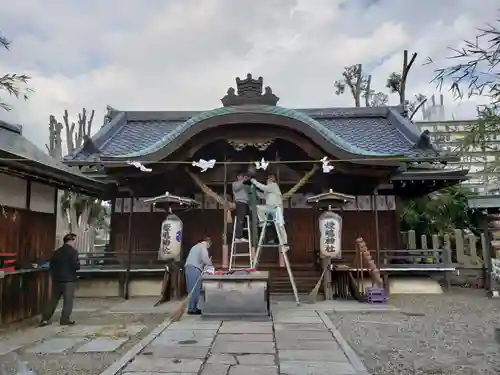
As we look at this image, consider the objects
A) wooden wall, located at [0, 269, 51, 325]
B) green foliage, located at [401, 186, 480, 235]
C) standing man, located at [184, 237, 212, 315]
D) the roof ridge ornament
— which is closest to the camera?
wooden wall, located at [0, 269, 51, 325]

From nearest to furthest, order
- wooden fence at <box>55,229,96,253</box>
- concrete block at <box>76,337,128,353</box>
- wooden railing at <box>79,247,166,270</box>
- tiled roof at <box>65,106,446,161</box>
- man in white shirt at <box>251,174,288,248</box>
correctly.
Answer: concrete block at <box>76,337,128,353</box> < man in white shirt at <box>251,174,288,248</box> < tiled roof at <box>65,106,446,161</box> < wooden railing at <box>79,247,166,270</box> < wooden fence at <box>55,229,96,253</box>

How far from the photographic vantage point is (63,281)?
7.71 metres

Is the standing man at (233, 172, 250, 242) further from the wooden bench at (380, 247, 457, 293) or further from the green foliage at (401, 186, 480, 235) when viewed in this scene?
the green foliage at (401, 186, 480, 235)

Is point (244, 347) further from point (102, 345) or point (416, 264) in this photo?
point (416, 264)

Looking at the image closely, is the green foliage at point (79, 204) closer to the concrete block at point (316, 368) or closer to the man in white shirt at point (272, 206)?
the man in white shirt at point (272, 206)

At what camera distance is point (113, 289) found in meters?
11.9

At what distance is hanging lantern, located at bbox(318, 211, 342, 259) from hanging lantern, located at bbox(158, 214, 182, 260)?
11.6 ft

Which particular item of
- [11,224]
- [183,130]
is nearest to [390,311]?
[183,130]

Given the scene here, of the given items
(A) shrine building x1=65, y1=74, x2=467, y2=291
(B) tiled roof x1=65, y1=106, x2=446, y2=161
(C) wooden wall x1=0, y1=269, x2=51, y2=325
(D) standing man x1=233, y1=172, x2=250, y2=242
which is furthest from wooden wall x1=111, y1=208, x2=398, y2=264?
(C) wooden wall x1=0, y1=269, x2=51, y2=325

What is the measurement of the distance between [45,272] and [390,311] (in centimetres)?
696

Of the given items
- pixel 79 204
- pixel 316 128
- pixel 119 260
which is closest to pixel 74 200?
pixel 79 204

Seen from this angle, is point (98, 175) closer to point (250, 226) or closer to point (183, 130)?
point (183, 130)

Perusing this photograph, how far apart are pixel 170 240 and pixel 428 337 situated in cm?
624

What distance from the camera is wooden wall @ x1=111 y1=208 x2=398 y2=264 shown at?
12234 mm
